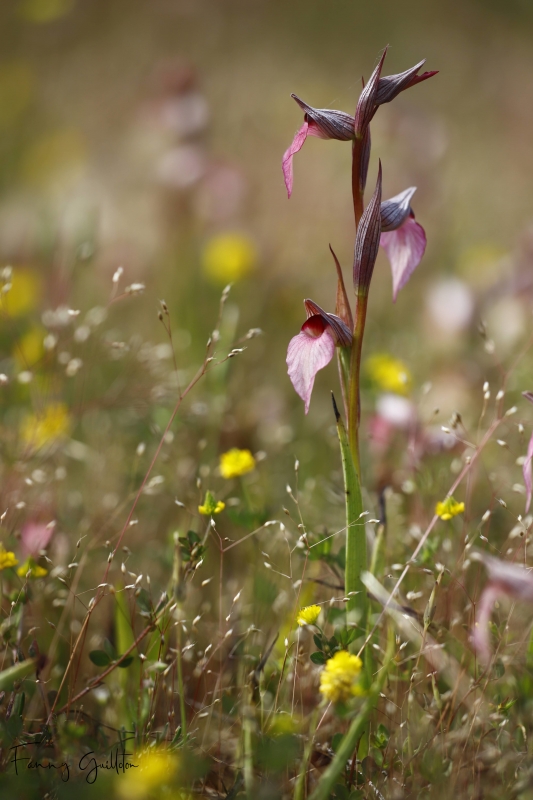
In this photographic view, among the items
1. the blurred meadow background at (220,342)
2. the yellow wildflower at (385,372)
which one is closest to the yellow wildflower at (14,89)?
the blurred meadow background at (220,342)

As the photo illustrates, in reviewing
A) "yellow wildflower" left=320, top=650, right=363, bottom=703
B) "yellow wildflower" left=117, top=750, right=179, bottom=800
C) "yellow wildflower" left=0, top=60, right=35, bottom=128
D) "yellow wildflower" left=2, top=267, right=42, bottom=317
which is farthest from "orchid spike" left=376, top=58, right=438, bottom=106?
"yellow wildflower" left=0, top=60, right=35, bottom=128

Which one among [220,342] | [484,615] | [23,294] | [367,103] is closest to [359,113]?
[367,103]

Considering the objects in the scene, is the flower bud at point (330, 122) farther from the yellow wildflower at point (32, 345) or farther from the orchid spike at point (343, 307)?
the yellow wildflower at point (32, 345)

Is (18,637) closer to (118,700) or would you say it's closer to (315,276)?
(118,700)

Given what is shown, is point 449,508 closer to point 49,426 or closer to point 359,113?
point 359,113

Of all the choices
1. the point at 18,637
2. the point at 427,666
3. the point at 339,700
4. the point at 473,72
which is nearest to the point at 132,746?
the point at 18,637

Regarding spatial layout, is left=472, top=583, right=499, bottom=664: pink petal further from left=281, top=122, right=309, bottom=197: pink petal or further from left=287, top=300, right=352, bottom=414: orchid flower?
left=281, top=122, right=309, bottom=197: pink petal
